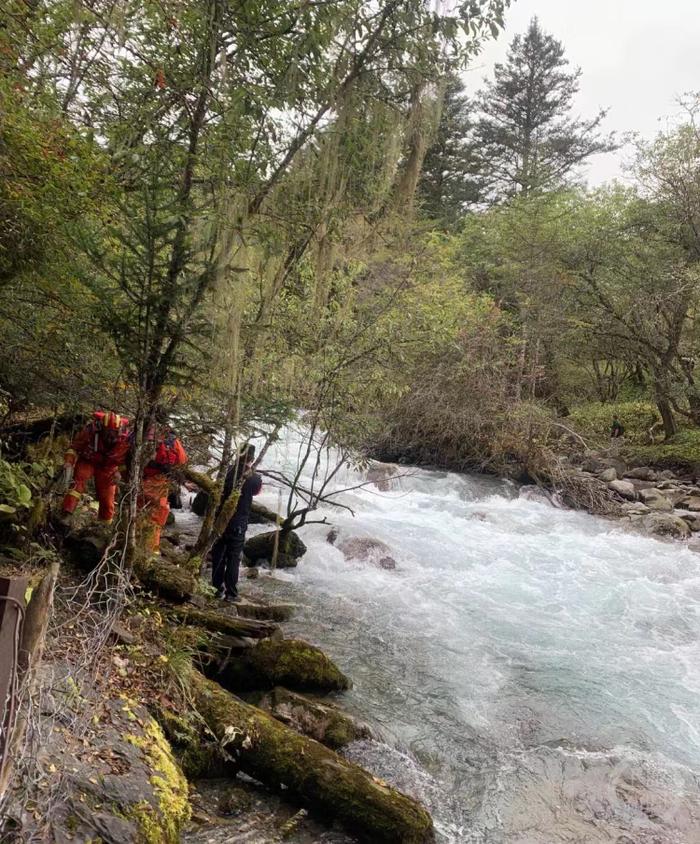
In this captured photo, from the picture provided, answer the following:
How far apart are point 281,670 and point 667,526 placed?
10697 mm

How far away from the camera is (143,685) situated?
4.20 meters

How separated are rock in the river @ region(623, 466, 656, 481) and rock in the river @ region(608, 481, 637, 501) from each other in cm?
161

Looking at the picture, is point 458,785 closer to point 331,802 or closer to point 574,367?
point 331,802

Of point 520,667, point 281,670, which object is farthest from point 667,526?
point 281,670

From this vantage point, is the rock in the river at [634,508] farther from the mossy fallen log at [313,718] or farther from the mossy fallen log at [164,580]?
the mossy fallen log at [164,580]

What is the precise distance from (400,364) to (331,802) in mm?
6519

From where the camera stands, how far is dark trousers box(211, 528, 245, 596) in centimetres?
732

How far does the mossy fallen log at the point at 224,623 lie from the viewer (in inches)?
219

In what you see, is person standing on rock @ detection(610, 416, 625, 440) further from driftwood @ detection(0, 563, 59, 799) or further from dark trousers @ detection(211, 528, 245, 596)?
driftwood @ detection(0, 563, 59, 799)

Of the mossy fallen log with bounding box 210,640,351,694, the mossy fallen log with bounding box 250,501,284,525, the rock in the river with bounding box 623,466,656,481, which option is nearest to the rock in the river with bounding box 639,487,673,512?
the rock in the river with bounding box 623,466,656,481

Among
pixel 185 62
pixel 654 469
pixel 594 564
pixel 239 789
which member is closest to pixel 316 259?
pixel 185 62

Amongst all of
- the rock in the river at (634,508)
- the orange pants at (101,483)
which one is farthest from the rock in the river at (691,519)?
the orange pants at (101,483)

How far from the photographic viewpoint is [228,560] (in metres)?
7.34

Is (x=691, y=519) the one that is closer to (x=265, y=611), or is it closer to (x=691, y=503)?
(x=691, y=503)
